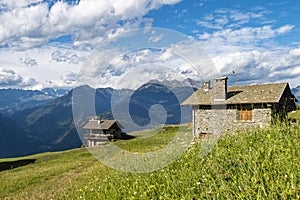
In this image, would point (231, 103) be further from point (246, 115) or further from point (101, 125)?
point (101, 125)

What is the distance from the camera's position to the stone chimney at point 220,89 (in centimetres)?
3334

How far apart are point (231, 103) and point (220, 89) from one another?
242cm

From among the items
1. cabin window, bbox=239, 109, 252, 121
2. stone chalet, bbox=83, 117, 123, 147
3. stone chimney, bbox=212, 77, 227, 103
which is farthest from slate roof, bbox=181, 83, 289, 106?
stone chalet, bbox=83, 117, 123, 147

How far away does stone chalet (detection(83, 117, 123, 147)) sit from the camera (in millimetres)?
77125

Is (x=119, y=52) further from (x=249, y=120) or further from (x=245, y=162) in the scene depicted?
(x=249, y=120)

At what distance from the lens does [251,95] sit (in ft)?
105

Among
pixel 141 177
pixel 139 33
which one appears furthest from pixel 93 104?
pixel 141 177

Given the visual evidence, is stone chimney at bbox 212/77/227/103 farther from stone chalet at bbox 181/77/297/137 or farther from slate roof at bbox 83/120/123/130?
slate roof at bbox 83/120/123/130

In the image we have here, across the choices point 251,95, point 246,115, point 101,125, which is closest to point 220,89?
point 251,95

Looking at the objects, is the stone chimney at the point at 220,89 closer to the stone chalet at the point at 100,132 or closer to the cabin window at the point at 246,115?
the cabin window at the point at 246,115

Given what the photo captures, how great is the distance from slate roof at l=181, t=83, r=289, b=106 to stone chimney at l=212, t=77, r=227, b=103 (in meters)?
0.84

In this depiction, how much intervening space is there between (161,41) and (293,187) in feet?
28.5

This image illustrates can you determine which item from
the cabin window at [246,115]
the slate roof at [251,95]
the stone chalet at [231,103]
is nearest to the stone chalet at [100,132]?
the stone chalet at [231,103]

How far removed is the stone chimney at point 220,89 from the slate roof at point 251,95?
844 millimetres
